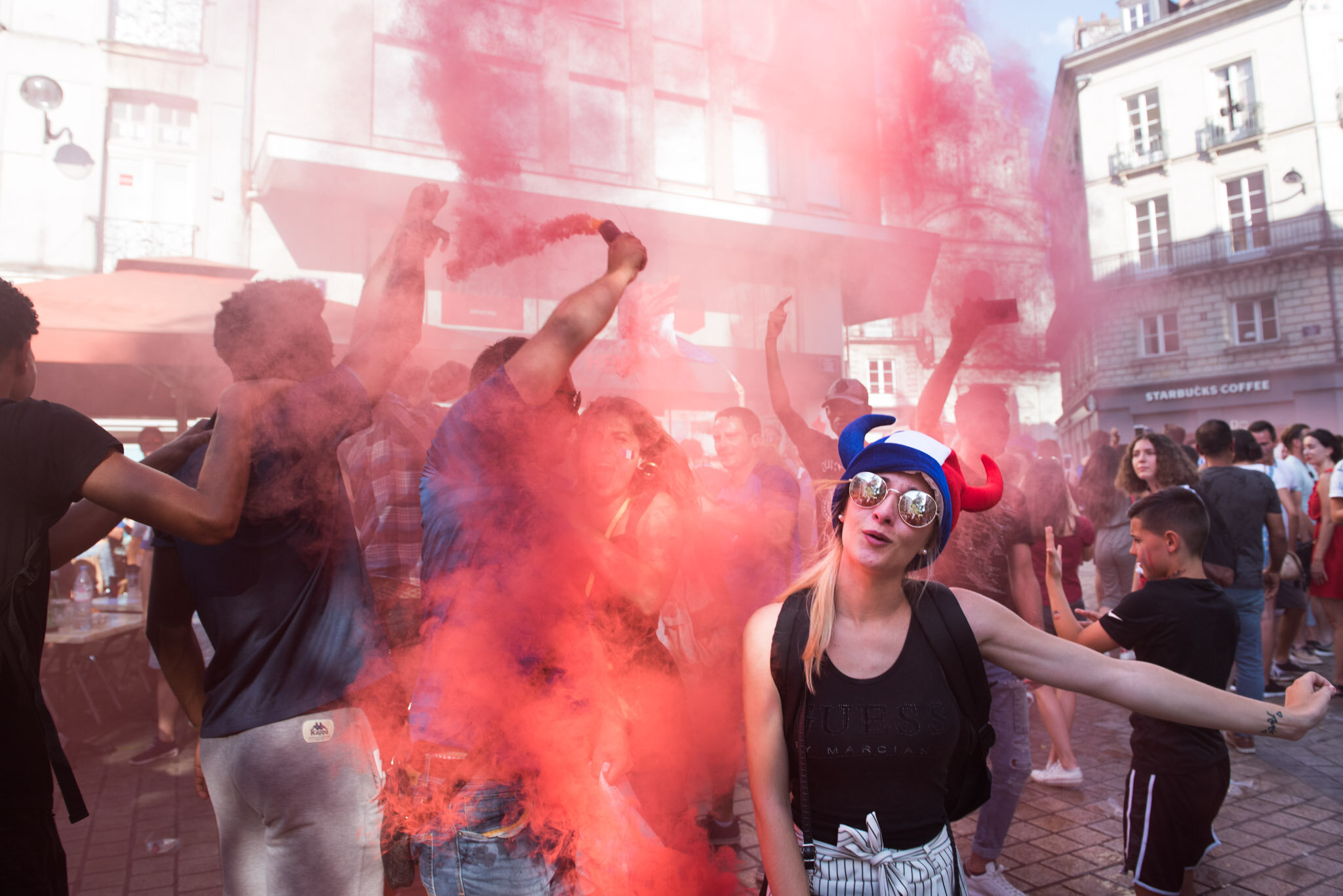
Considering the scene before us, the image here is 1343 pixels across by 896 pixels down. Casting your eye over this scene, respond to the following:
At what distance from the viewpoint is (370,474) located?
2.73 metres

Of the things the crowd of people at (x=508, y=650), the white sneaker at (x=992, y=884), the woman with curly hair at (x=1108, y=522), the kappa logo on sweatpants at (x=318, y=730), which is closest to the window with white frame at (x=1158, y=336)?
the woman with curly hair at (x=1108, y=522)

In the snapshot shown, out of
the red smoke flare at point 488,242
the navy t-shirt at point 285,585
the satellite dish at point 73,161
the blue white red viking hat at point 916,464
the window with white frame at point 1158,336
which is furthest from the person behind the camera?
the window with white frame at point 1158,336

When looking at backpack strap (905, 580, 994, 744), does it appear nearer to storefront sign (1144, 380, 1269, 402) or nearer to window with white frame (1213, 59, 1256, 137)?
window with white frame (1213, 59, 1256, 137)

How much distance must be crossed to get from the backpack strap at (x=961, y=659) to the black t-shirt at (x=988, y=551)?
63.2 inches

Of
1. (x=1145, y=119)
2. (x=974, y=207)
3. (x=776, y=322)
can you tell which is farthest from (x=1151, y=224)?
(x=776, y=322)

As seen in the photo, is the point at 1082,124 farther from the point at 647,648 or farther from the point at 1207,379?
the point at 1207,379

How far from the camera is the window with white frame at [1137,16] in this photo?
4.20 metres

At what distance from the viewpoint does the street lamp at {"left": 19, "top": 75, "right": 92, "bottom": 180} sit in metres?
8.98

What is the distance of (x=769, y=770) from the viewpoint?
1.56 meters

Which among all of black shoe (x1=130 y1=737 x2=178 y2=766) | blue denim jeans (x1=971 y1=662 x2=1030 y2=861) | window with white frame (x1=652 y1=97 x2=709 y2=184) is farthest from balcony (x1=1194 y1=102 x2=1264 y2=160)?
black shoe (x1=130 y1=737 x2=178 y2=766)

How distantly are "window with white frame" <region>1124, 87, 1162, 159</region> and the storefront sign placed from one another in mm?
20781

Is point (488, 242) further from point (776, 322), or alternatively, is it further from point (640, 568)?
point (776, 322)

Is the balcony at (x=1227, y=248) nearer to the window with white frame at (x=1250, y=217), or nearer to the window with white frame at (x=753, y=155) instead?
the window with white frame at (x=1250, y=217)

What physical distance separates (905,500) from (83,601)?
641cm
